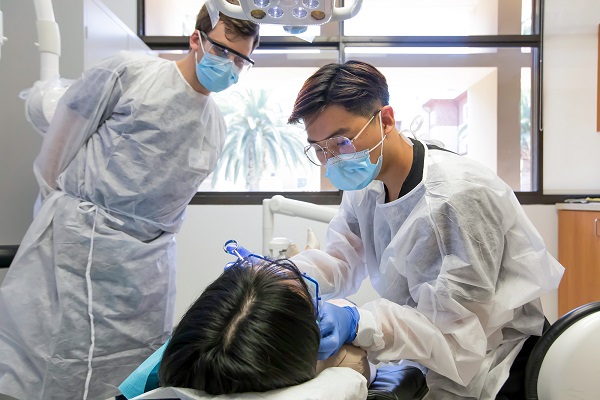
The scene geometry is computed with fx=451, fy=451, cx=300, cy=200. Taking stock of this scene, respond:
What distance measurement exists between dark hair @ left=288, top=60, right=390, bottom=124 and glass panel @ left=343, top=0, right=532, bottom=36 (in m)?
1.92

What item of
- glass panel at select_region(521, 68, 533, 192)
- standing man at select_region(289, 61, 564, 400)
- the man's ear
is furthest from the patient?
glass panel at select_region(521, 68, 533, 192)

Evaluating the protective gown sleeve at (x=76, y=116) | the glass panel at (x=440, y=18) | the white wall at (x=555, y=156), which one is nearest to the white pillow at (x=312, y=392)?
the protective gown sleeve at (x=76, y=116)

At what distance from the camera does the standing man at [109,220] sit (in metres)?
1.28

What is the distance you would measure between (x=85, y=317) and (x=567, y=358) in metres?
1.21

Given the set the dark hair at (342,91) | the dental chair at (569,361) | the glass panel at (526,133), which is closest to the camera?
the dental chair at (569,361)

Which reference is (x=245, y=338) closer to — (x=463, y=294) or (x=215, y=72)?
(x=463, y=294)

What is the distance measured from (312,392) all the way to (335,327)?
22 cm

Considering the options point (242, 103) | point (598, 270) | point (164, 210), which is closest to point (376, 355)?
point (164, 210)

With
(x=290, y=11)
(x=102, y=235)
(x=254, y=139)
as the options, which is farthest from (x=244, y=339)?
(x=254, y=139)

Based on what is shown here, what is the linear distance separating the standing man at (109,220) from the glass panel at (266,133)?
1.39 meters

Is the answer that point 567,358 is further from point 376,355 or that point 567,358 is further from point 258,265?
point 258,265

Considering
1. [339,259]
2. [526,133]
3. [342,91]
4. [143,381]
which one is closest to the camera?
[143,381]

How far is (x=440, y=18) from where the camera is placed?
2934 millimetres

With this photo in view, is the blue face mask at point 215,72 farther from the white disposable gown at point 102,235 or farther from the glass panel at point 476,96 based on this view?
the glass panel at point 476,96
